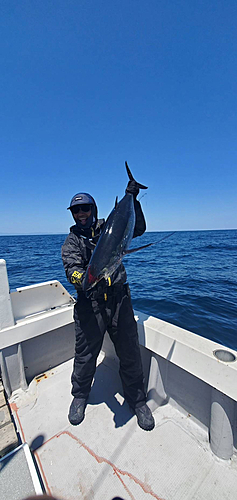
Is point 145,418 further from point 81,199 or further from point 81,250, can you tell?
point 81,199

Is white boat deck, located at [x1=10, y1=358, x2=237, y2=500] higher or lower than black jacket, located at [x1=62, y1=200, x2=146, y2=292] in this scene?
lower

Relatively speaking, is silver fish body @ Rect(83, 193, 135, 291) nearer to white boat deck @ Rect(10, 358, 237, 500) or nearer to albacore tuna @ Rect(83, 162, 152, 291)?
albacore tuna @ Rect(83, 162, 152, 291)

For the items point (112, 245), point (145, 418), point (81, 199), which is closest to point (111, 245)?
point (112, 245)

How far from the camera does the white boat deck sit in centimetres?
188

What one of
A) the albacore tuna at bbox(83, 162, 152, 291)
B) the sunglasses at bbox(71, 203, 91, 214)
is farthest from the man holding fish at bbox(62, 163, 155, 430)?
the albacore tuna at bbox(83, 162, 152, 291)

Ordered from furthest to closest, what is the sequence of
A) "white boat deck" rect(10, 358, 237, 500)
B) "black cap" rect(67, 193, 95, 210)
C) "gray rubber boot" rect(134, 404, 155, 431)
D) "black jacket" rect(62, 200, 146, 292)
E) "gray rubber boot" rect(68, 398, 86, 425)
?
"gray rubber boot" rect(68, 398, 86, 425) → "gray rubber boot" rect(134, 404, 155, 431) → "black cap" rect(67, 193, 95, 210) → "black jacket" rect(62, 200, 146, 292) → "white boat deck" rect(10, 358, 237, 500)

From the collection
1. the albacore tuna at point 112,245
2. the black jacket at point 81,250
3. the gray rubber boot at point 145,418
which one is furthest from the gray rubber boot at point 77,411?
the albacore tuna at point 112,245

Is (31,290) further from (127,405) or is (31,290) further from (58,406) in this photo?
(127,405)

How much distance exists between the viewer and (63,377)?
325 centimetres

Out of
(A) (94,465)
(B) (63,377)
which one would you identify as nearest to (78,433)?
(A) (94,465)

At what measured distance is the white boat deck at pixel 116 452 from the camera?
6.17 feet

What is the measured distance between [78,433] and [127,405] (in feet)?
2.23

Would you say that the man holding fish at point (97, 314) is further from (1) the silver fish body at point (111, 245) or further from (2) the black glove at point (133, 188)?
(1) the silver fish body at point (111, 245)

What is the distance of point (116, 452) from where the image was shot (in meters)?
2.20
